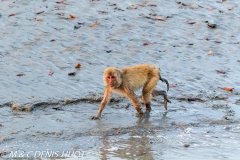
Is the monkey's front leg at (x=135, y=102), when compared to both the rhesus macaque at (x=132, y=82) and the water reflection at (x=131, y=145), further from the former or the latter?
the water reflection at (x=131, y=145)

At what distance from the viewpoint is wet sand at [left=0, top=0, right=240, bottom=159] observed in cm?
919

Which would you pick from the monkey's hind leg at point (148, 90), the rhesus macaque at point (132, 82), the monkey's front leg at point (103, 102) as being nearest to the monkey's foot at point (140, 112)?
the rhesus macaque at point (132, 82)

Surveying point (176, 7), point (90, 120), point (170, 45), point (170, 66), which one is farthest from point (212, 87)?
point (176, 7)

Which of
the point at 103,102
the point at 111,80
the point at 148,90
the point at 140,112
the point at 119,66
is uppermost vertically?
the point at 111,80

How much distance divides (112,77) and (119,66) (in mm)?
2952

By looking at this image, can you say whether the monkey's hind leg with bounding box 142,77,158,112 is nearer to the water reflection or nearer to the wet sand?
the wet sand

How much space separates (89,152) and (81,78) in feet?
11.7

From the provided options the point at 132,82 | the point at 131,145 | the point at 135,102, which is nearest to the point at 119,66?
the point at 132,82

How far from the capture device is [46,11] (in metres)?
15.5

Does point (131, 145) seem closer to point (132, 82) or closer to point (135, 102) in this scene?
point (135, 102)

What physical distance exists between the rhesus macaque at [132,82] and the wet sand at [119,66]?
318 mm

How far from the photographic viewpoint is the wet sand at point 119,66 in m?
9.19

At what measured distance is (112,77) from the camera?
991 cm

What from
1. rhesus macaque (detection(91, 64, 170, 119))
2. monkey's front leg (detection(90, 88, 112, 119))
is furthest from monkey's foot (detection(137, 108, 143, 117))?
monkey's front leg (detection(90, 88, 112, 119))
